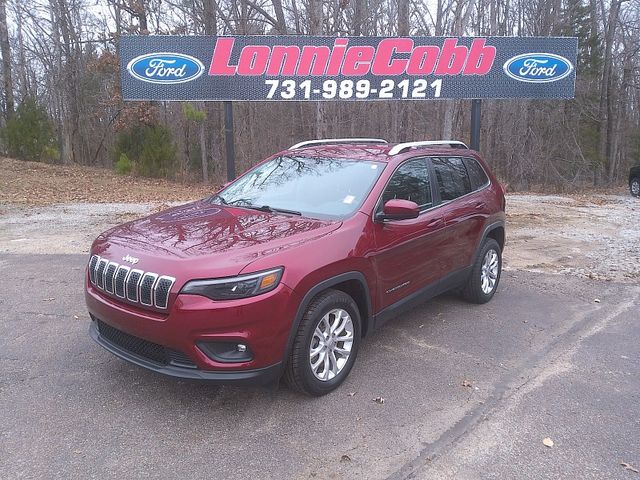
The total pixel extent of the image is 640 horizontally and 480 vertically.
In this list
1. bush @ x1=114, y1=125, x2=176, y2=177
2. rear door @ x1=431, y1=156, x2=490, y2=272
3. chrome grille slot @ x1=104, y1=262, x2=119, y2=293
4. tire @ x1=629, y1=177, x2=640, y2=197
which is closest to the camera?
chrome grille slot @ x1=104, y1=262, x2=119, y2=293

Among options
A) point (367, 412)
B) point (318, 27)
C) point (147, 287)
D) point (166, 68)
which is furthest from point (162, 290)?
point (318, 27)

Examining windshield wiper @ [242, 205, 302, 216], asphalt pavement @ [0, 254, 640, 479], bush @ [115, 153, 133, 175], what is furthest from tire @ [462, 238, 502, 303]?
bush @ [115, 153, 133, 175]

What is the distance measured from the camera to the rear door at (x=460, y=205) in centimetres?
507

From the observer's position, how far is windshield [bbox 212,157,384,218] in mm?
4266

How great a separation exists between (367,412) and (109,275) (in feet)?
6.32

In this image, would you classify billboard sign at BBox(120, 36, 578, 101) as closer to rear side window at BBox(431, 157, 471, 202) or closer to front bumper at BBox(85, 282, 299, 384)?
rear side window at BBox(431, 157, 471, 202)

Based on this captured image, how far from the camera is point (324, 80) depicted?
12.1 meters

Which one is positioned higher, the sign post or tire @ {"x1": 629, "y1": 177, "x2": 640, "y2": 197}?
the sign post

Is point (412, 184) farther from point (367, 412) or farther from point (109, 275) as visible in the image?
point (109, 275)

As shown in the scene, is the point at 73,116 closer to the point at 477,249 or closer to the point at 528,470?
the point at 477,249

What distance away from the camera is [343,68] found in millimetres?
12125

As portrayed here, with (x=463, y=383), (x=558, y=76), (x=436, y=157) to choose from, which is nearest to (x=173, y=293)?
(x=463, y=383)

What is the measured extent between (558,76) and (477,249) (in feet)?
28.4

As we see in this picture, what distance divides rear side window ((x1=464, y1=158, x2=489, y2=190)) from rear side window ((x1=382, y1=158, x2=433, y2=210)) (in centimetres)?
94
